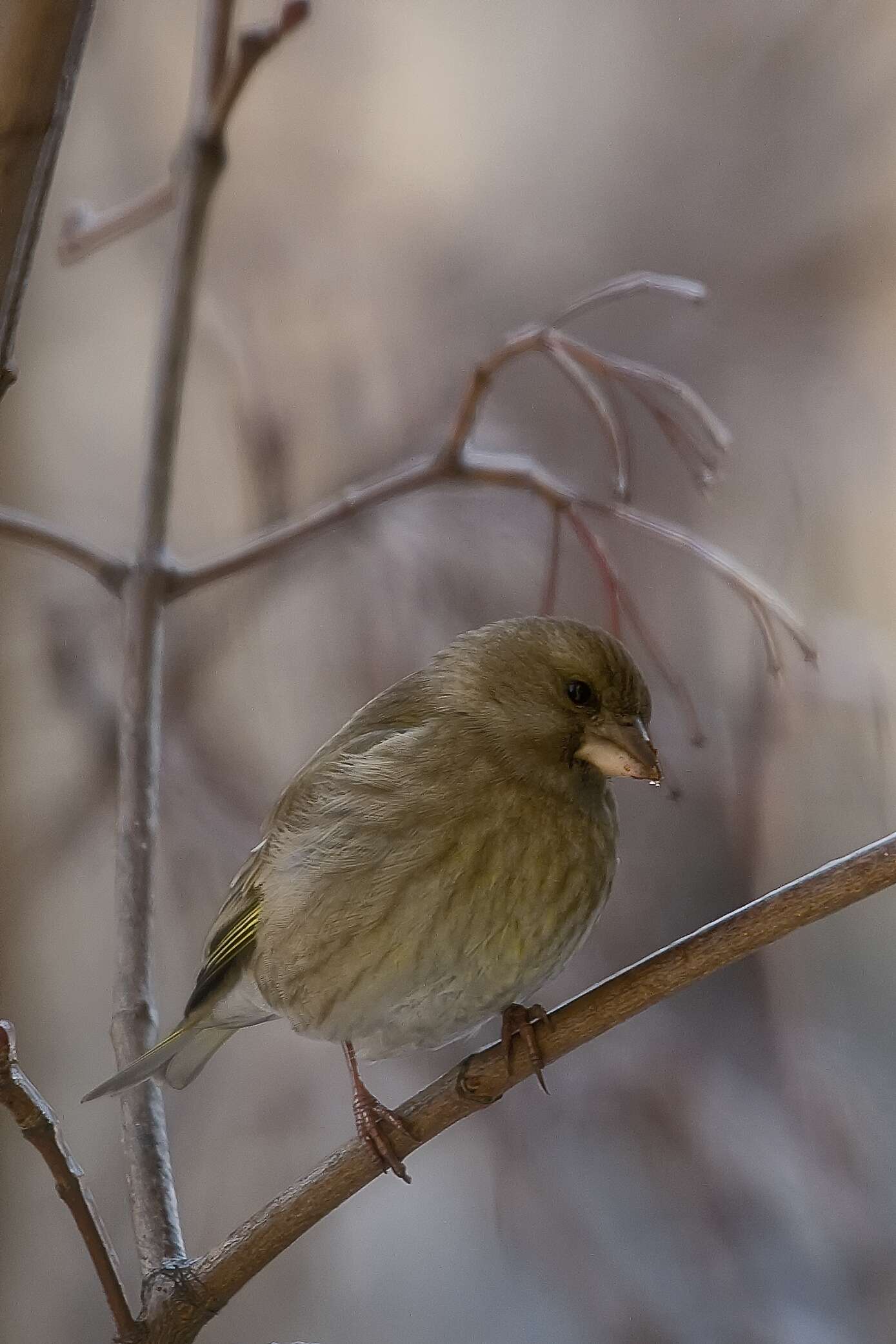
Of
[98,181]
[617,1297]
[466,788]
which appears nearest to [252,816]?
[617,1297]

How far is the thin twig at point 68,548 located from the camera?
1162 millimetres

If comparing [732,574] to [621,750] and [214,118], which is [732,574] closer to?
[621,750]

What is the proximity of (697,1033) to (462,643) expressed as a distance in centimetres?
90

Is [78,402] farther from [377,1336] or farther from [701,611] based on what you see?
[377,1336]

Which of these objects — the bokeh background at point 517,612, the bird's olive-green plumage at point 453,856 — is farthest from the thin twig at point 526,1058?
the bokeh background at point 517,612

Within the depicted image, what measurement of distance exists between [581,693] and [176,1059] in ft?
1.54

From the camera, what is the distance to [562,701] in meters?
1.09

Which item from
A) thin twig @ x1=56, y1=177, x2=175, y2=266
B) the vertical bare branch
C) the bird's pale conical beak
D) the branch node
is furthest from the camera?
thin twig @ x1=56, y1=177, x2=175, y2=266

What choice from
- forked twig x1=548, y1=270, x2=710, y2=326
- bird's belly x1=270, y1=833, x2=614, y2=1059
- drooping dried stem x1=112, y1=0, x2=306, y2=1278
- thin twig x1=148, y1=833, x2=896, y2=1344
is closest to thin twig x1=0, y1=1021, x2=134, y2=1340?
thin twig x1=148, y1=833, x2=896, y2=1344

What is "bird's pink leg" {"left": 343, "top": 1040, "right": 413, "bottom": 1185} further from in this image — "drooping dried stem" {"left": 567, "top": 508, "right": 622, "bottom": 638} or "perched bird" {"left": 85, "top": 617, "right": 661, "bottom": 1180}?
"drooping dried stem" {"left": 567, "top": 508, "right": 622, "bottom": 638}

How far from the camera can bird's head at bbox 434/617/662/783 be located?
42.0 inches

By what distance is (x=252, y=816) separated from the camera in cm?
195

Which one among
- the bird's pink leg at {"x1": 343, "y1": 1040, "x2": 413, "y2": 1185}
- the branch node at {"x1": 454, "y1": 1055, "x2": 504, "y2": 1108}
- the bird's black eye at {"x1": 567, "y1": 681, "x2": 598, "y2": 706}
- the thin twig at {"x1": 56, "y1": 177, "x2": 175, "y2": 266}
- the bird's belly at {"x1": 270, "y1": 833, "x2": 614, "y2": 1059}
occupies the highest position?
the thin twig at {"x1": 56, "y1": 177, "x2": 175, "y2": 266}

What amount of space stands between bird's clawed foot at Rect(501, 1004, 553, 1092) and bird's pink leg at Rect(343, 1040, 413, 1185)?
97mm
